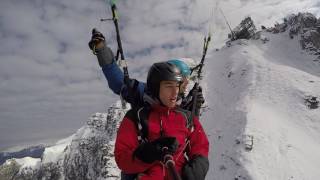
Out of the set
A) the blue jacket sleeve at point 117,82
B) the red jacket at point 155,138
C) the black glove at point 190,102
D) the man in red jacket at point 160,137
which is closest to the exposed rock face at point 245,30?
the black glove at point 190,102

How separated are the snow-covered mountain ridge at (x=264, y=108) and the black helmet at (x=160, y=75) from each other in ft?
106

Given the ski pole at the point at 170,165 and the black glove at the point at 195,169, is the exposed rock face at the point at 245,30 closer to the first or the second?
the black glove at the point at 195,169

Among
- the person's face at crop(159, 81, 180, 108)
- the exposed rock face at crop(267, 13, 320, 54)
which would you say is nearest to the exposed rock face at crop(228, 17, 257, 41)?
the exposed rock face at crop(267, 13, 320, 54)

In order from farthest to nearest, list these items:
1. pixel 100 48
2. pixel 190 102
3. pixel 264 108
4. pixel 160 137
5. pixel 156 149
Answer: pixel 264 108 → pixel 190 102 → pixel 100 48 → pixel 160 137 → pixel 156 149

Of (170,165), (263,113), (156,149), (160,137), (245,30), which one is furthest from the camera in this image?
(245,30)

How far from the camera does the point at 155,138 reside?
5078 mm

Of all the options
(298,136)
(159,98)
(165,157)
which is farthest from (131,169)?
(298,136)

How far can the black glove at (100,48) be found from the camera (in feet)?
20.0

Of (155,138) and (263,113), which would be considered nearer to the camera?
(155,138)

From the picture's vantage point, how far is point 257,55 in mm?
70312

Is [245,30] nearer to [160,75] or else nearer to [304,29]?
[304,29]

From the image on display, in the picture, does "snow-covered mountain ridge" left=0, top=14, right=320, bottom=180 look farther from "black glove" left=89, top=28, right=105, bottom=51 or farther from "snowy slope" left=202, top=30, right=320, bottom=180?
"black glove" left=89, top=28, right=105, bottom=51

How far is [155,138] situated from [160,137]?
10.6 inches

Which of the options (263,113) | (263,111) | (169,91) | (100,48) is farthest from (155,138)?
(263,111)
